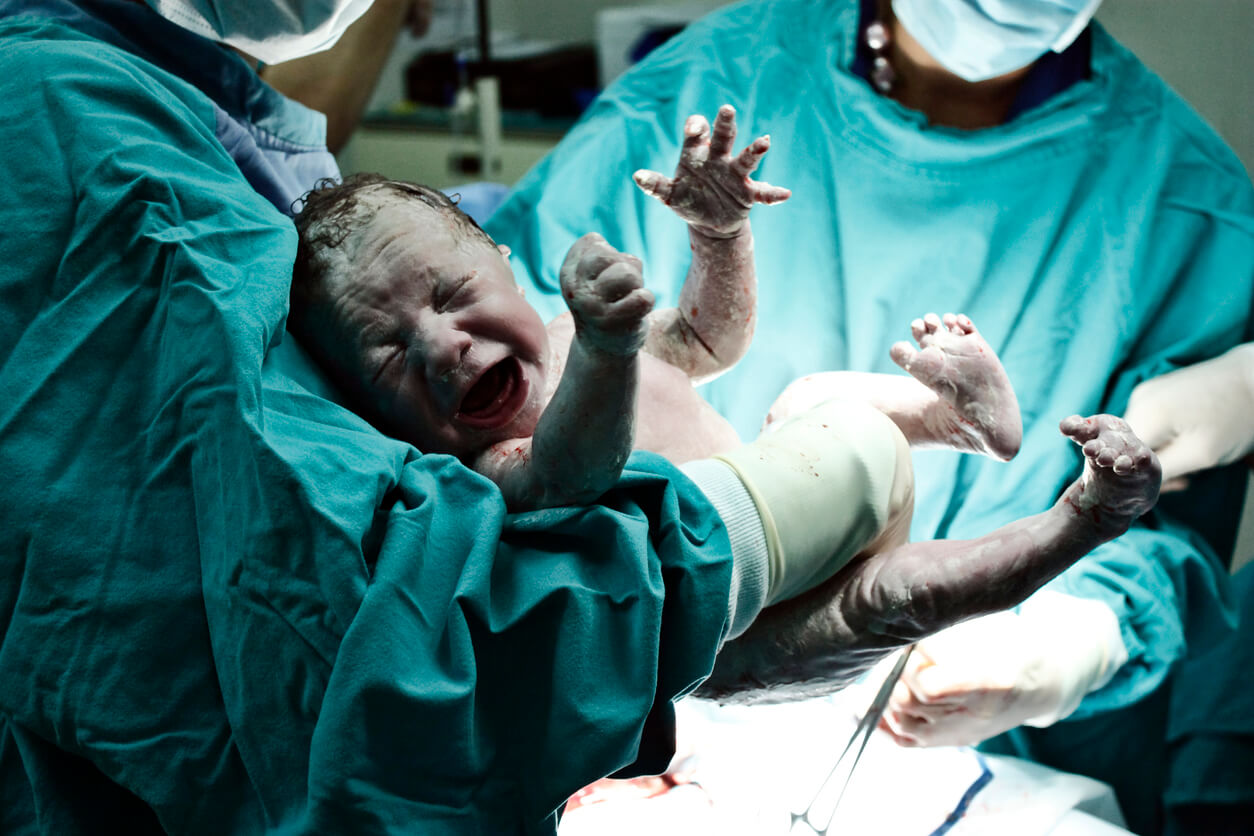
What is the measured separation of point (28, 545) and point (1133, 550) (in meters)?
1.19

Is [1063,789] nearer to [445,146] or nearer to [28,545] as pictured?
[28,545]

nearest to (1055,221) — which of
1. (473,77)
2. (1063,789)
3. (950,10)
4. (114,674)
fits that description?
(950,10)

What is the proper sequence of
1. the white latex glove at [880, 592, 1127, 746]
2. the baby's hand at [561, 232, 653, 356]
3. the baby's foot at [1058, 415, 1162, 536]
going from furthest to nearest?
the white latex glove at [880, 592, 1127, 746] < the baby's foot at [1058, 415, 1162, 536] < the baby's hand at [561, 232, 653, 356]

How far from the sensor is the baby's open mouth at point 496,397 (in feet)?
2.73

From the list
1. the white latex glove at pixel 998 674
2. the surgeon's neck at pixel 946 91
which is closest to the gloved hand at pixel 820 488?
the white latex glove at pixel 998 674

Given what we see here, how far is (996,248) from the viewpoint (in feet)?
4.55

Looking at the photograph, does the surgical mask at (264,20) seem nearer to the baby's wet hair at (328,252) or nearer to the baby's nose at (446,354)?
the baby's wet hair at (328,252)

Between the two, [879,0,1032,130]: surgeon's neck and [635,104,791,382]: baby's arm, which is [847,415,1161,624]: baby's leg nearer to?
[635,104,791,382]: baby's arm

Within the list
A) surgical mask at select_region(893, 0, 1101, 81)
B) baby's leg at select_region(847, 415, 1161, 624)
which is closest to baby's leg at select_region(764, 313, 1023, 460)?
baby's leg at select_region(847, 415, 1161, 624)

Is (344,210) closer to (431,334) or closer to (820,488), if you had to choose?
(431,334)

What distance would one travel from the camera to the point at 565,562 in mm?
671

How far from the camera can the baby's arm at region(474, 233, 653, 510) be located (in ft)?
1.95

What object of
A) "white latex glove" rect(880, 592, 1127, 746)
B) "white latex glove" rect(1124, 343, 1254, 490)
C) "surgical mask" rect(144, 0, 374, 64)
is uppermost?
"surgical mask" rect(144, 0, 374, 64)

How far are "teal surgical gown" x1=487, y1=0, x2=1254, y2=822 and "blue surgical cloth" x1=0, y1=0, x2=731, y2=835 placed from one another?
73cm
